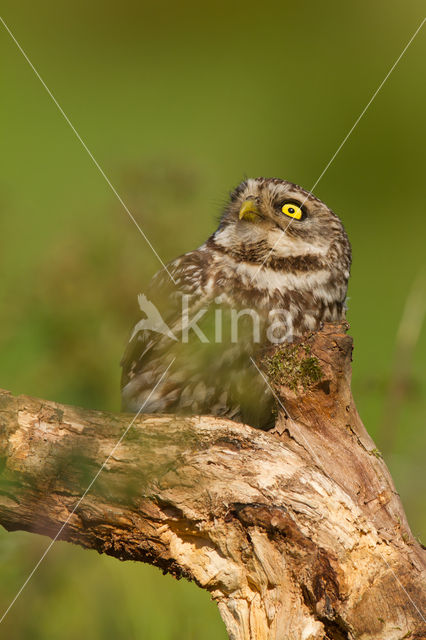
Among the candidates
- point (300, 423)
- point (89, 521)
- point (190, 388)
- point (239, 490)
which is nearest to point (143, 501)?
point (89, 521)

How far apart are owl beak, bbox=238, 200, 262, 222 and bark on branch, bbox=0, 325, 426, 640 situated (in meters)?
1.42

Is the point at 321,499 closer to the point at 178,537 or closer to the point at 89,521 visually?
the point at 178,537

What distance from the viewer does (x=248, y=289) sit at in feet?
9.16

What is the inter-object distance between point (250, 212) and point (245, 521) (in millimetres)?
1770

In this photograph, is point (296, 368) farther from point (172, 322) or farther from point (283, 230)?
point (283, 230)

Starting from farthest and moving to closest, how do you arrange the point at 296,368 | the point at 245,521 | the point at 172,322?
1. the point at 172,322
2. the point at 296,368
3. the point at 245,521

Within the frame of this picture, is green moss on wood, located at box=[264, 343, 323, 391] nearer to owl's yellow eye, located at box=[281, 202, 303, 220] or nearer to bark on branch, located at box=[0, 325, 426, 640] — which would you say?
bark on branch, located at box=[0, 325, 426, 640]

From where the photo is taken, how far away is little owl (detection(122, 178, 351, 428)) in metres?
2.60

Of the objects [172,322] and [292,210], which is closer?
[172,322]

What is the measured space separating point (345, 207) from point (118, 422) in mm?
1127

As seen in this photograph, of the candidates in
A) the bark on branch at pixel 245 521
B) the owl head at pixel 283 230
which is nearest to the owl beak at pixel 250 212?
the owl head at pixel 283 230

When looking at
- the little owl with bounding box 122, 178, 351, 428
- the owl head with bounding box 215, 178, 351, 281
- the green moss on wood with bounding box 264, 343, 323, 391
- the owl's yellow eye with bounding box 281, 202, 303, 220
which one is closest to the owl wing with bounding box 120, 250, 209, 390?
the little owl with bounding box 122, 178, 351, 428

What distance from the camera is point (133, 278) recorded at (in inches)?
23.8

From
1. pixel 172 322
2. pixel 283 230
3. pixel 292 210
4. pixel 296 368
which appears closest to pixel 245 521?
pixel 296 368
